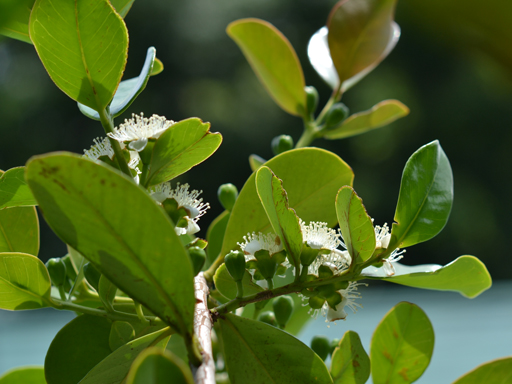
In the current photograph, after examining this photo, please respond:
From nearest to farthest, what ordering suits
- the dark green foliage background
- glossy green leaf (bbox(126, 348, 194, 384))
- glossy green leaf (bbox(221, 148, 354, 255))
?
1. glossy green leaf (bbox(126, 348, 194, 384))
2. glossy green leaf (bbox(221, 148, 354, 255))
3. the dark green foliage background

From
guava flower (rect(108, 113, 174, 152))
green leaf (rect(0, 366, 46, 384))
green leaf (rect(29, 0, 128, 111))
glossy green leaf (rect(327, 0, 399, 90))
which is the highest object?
green leaf (rect(29, 0, 128, 111))

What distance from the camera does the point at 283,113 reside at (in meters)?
12.7

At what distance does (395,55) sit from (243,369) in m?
14.0

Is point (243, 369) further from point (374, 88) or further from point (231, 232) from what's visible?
point (374, 88)

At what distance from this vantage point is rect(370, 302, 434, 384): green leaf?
0.47 m

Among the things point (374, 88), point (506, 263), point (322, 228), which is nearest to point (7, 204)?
point (322, 228)

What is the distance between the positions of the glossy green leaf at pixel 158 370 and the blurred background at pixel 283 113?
11329mm

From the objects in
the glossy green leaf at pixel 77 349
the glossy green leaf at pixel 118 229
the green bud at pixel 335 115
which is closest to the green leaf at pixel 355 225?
the glossy green leaf at pixel 118 229

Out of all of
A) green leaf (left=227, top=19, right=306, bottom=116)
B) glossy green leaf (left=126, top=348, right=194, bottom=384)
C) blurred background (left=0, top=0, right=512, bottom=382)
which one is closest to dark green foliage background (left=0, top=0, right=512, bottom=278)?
blurred background (left=0, top=0, right=512, bottom=382)

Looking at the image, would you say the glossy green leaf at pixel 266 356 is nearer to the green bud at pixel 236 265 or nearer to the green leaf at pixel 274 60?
the green bud at pixel 236 265

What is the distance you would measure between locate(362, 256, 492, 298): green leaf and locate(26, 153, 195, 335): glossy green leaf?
0.17m

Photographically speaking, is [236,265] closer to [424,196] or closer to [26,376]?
[424,196]

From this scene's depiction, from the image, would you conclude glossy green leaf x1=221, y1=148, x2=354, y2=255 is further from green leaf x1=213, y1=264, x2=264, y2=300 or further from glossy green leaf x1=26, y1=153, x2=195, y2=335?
glossy green leaf x1=26, y1=153, x2=195, y2=335

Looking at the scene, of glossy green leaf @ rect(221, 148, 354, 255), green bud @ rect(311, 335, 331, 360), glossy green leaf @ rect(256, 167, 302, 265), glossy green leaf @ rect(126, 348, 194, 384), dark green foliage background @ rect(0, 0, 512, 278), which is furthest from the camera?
dark green foliage background @ rect(0, 0, 512, 278)
